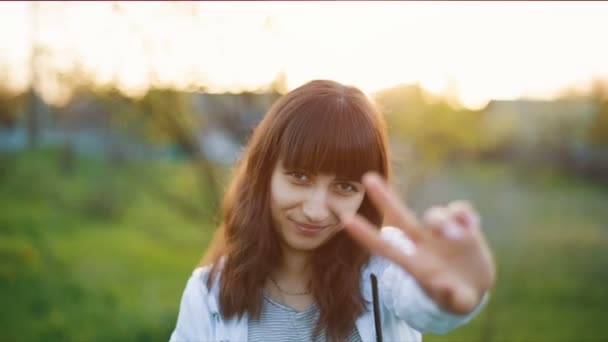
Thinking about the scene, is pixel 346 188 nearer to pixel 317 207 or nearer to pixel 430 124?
pixel 317 207

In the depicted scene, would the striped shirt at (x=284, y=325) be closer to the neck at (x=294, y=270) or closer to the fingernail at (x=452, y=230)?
the neck at (x=294, y=270)

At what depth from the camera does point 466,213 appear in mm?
1112

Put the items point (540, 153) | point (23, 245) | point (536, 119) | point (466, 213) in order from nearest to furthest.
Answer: point (466, 213), point (23, 245), point (536, 119), point (540, 153)

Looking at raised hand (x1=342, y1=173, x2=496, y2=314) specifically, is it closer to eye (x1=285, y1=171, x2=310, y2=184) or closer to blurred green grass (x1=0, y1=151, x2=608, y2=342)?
eye (x1=285, y1=171, x2=310, y2=184)

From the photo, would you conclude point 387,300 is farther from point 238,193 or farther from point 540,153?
point 540,153

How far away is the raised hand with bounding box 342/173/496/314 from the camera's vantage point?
113 centimetres

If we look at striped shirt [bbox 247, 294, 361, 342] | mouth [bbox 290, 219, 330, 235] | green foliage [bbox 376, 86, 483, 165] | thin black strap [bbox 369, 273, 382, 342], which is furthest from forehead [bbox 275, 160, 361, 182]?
green foliage [bbox 376, 86, 483, 165]

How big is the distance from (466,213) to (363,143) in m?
0.59

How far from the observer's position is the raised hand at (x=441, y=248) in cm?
113

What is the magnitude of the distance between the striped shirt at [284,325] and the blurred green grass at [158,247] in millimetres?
2653

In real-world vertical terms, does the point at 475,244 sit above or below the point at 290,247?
above

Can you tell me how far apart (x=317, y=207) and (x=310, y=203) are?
0.02 metres

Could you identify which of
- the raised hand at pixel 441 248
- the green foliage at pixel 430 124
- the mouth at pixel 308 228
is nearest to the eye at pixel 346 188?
the mouth at pixel 308 228

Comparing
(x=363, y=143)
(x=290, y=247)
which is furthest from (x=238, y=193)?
(x=363, y=143)
